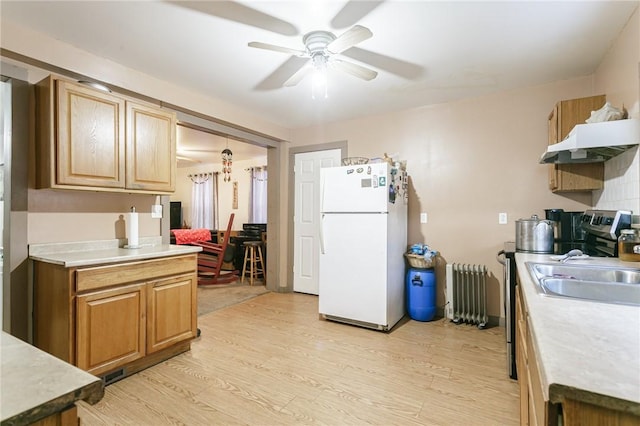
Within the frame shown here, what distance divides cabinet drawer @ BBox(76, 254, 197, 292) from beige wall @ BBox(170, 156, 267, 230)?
467 cm

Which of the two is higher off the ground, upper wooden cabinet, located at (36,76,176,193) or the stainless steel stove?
upper wooden cabinet, located at (36,76,176,193)

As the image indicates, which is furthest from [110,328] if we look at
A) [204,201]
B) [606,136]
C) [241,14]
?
[204,201]

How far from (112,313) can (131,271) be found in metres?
0.28

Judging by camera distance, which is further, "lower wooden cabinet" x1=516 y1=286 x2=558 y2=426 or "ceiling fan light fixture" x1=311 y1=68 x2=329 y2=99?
"ceiling fan light fixture" x1=311 y1=68 x2=329 y2=99

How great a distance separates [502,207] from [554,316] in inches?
101

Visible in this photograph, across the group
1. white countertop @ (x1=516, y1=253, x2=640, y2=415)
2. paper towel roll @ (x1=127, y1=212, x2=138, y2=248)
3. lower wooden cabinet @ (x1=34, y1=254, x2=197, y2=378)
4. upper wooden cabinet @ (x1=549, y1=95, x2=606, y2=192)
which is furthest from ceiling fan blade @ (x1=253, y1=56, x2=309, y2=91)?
white countertop @ (x1=516, y1=253, x2=640, y2=415)

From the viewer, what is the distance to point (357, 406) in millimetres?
1846

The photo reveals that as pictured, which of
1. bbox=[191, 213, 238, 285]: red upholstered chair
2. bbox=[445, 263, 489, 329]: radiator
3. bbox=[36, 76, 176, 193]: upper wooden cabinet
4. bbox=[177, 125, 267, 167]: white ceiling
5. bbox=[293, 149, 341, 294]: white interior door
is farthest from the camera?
bbox=[177, 125, 267, 167]: white ceiling

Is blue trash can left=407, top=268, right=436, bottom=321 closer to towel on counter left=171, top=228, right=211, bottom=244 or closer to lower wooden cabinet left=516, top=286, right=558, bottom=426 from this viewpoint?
lower wooden cabinet left=516, top=286, right=558, bottom=426

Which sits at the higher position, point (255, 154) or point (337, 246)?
point (255, 154)

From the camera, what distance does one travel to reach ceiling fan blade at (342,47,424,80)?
2434 millimetres

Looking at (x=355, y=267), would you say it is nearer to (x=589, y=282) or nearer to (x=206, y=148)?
(x=589, y=282)

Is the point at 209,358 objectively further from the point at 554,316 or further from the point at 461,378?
the point at 554,316

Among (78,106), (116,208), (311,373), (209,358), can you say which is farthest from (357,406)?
(78,106)
